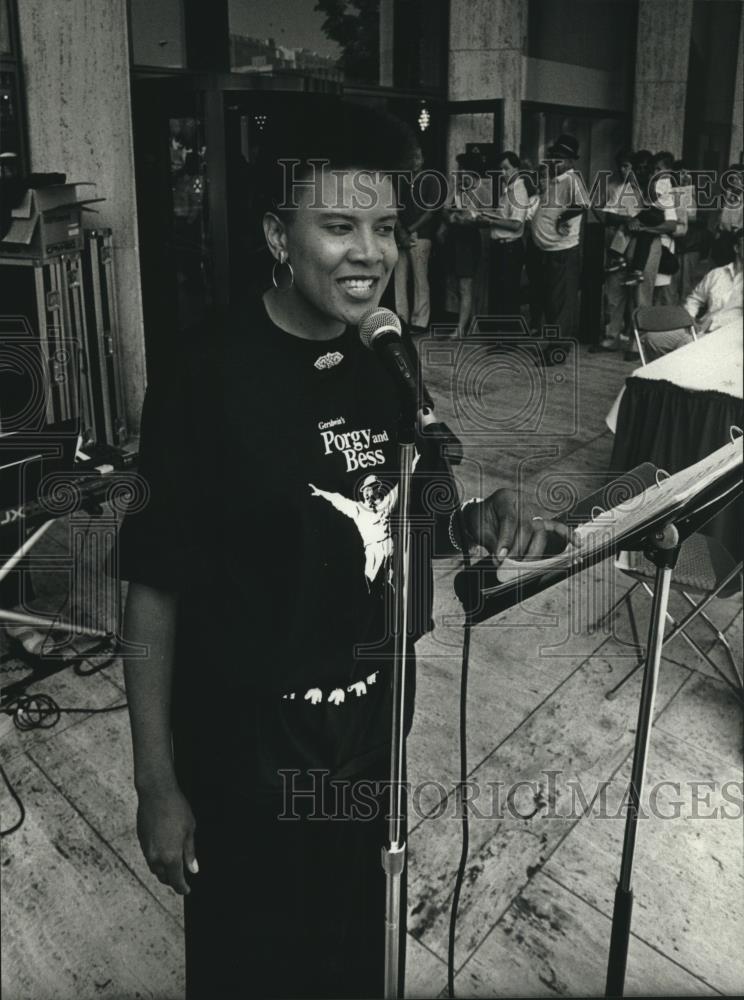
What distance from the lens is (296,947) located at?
1026 millimetres

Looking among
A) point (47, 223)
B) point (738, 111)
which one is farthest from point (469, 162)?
point (47, 223)

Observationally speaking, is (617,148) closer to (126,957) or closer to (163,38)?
(163,38)

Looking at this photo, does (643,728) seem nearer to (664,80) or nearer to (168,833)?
(168,833)

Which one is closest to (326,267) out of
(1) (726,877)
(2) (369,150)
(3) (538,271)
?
(2) (369,150)

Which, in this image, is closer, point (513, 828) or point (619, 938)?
point (619, 938)

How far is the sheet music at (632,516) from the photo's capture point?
30.2 inches

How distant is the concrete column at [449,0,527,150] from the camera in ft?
4.20

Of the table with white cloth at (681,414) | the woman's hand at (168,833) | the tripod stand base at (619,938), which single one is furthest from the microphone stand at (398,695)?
the table with white cloth at (681,414)

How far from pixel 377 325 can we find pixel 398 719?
39 centimetres

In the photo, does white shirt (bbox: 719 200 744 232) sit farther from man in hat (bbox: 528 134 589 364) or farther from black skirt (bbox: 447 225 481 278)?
black skirt (bbox: 447 225 481 278)

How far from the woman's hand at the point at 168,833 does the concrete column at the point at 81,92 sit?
6.17ft

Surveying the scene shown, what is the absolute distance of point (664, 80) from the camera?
4.01 ft

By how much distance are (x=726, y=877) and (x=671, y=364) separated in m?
1.53

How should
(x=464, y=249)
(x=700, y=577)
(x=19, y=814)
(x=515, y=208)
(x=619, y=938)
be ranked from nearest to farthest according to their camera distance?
1. (x=619, y=938)
2. (x=19, y=814)
3. (x=515, y=208)
4. (x=464, y=249)
5. (x=700, y=577)
